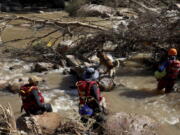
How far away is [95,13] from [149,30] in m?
10.3

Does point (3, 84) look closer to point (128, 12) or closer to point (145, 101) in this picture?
point (145, 101)

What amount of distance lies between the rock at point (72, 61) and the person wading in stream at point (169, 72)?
10.1 ft

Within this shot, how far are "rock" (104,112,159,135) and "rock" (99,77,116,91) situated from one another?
254 centimetres

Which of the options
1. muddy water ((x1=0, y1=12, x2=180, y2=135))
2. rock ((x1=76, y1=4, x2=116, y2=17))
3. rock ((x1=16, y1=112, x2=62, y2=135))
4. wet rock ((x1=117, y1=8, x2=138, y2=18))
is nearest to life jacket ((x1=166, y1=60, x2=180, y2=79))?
muddy water ((x1=0, y1=12, x2=180, y2=135))

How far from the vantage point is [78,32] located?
11.4 m

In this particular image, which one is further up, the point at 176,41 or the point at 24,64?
the point at 176,41

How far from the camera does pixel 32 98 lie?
7016mm

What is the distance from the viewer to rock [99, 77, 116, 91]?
30.4 feet

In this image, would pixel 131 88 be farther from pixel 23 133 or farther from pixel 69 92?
pixel 23 133

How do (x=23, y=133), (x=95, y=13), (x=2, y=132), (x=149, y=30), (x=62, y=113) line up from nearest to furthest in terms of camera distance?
(x=2, y=132), (x=23, y=133), (x=62, y=113), (x=149, y=30), (x=95, y=13)

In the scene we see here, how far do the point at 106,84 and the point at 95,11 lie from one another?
40.0ft

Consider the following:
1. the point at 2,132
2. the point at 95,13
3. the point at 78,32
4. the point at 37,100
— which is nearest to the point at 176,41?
the point at 78,32

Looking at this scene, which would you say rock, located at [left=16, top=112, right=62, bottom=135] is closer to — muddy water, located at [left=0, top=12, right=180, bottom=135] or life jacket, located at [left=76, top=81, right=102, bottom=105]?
life jacket, located at [left=76, top=81, right=102, bottom=105]

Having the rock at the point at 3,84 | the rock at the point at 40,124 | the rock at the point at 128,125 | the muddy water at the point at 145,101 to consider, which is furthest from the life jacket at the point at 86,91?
the rock at the point at 3,84
